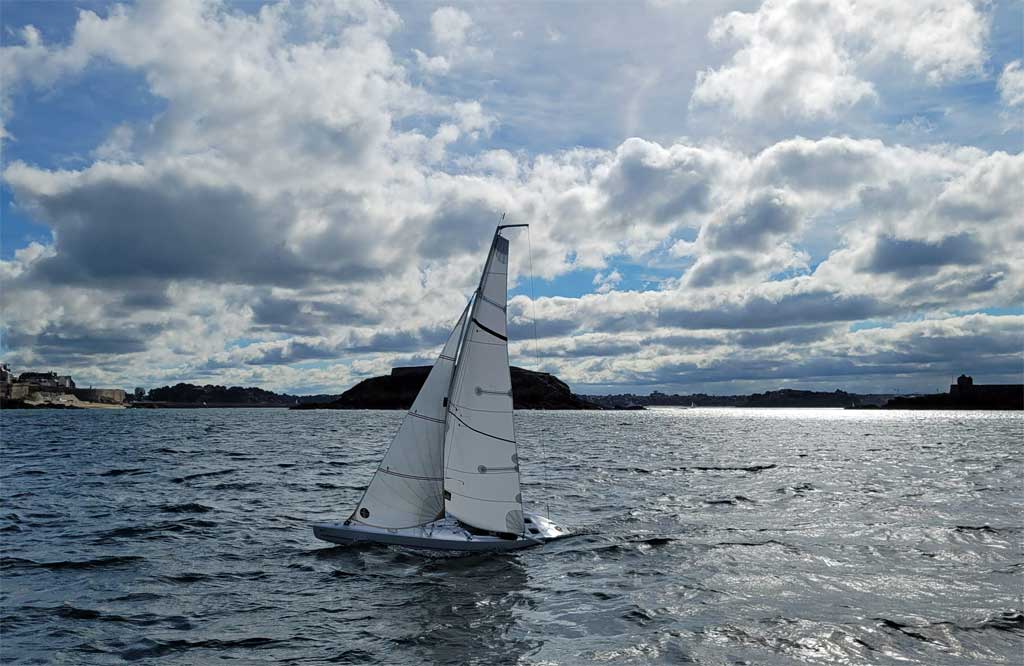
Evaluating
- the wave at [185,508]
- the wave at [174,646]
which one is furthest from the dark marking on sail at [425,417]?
the wave at [185,508]

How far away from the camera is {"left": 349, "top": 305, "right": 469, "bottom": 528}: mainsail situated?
23.6 meters

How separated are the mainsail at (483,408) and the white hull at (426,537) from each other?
0.83m

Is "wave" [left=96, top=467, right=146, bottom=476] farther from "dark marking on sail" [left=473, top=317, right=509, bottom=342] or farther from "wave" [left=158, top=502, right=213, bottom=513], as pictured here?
"dark marking on sail" [left=473, top=317, right=509, bottom=342]

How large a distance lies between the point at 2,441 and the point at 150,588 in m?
90.6

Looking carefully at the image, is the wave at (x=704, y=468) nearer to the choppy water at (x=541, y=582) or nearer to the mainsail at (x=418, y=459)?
the choppy water at (x=541, y=582)

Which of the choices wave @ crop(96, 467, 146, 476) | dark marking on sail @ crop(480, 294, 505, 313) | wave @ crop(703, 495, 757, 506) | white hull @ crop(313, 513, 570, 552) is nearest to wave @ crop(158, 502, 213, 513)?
white hull @ crop(313, 513, 570, 552)

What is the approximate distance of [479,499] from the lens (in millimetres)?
24031

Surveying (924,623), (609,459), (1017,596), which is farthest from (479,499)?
(609,459)

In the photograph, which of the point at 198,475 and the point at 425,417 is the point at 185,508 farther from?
the point at 425,417

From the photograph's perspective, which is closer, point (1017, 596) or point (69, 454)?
point (1017, 596)

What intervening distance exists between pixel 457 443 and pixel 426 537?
3.39 meters

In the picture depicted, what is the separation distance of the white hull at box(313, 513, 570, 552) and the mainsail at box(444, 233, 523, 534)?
0.83 m

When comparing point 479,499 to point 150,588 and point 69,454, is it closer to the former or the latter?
point 150,588

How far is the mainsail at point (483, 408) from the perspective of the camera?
76.9ft
